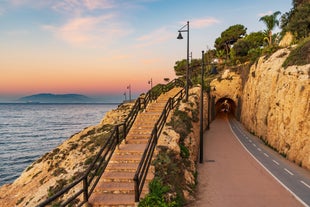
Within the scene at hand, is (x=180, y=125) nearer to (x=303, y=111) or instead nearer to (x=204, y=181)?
(x=204, y=181)

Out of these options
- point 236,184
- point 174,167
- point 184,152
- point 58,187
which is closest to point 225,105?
point 184,152

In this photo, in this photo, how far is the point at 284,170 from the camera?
1712 cm

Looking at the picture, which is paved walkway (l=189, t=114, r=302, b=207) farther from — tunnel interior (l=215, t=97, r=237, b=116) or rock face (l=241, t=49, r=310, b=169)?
tunnel interior (l=215, t=97, r=237, b=116)

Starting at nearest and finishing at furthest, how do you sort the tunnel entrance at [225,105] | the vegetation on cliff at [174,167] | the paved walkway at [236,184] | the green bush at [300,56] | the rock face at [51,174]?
1. the vegetation on cliff at [174,167]
2. the paved walkway at [236,184]
3. the rock face at [51,174]
4. the green bush at [300,56]
5. the tunnel entrance at [225,105]

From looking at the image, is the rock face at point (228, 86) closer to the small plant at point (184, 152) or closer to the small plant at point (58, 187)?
the small plant at point (184, 152)

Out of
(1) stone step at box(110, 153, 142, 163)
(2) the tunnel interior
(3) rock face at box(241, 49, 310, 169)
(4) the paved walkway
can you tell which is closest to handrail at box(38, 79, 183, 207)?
(1) stone step at box(110, 153, 142, 163)

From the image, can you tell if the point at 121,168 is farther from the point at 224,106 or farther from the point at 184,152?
the point at 224,106

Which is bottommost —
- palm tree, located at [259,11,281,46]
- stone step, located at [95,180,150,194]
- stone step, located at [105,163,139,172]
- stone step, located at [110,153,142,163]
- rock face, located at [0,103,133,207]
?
rock face, located at [0,103,133,207]

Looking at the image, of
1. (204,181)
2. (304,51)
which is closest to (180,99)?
(204,181)

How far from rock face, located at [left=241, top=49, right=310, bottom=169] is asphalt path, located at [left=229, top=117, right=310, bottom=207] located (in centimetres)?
68

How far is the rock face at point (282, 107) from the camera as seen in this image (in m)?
18.8

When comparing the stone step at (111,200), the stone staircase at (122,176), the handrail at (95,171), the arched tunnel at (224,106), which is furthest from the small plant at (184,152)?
the arched tunnel at (224,106)

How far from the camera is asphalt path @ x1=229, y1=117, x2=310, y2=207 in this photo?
1310 centimetres

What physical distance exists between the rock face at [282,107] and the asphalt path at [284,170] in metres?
0.68
